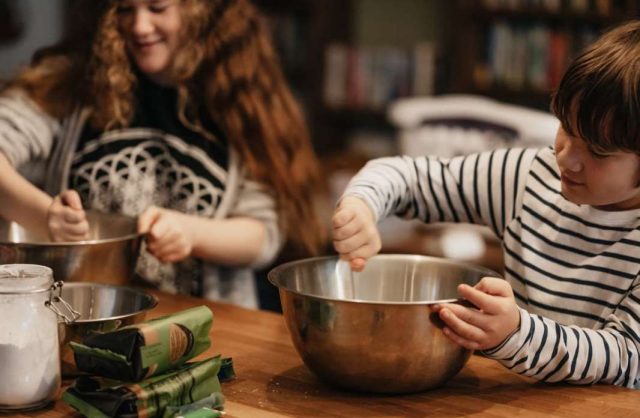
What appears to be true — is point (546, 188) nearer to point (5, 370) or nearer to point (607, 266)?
point (607, 266)

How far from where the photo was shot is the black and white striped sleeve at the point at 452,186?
1503mm

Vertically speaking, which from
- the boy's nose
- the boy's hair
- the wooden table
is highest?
the boy's hair

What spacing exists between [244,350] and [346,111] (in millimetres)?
3173

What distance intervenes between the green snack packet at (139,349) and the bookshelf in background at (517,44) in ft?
9.96

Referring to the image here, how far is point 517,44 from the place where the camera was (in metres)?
3.96

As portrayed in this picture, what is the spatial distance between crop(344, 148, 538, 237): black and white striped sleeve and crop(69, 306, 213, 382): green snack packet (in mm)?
458

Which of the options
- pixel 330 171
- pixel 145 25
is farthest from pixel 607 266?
pixel 330 171

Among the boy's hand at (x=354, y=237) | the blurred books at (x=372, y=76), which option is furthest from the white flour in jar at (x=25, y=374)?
the blurred books at (x=372, y=76)

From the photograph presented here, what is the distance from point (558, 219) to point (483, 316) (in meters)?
0.34

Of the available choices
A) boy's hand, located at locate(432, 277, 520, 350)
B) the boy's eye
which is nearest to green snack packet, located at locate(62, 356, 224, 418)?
boy's hand, located at locate(432, 277, 520, 350)

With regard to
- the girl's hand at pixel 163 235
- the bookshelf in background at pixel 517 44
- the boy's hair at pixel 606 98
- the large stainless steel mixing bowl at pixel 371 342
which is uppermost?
the bookshelf in background at pixel 517 44

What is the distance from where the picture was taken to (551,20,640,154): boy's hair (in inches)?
46.7

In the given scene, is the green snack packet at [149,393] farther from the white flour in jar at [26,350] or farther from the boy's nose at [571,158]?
the boy's nose at [571,158]

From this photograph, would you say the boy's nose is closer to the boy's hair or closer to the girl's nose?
the boy's hair
